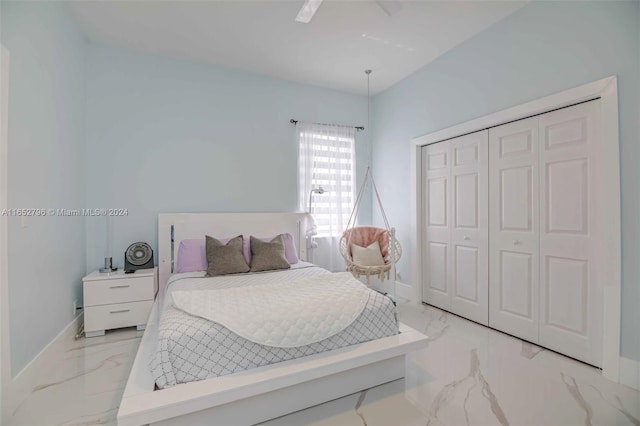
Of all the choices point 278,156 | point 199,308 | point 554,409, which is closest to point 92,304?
point 199,308

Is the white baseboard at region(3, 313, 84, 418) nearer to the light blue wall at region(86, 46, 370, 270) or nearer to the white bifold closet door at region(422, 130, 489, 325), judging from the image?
the light blue wall at region(86, 46, 370, 270)

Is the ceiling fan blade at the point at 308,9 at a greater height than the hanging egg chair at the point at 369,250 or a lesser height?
greater

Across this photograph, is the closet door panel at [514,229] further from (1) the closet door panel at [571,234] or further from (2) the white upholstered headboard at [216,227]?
(2) the white upholstered headboard at [216,227]

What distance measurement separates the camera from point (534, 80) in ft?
8.82

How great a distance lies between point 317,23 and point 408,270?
3.07 meters

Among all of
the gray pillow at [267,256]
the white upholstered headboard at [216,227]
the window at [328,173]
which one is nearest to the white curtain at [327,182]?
the window at [328,173]

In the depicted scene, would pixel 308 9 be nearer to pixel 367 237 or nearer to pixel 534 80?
pixel 534 80

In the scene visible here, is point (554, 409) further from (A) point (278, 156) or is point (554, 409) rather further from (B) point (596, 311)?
(A) point (278, 156)

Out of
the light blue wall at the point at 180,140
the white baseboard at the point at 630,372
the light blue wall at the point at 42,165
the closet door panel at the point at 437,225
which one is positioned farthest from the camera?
the closet door panel at the point at 437,225

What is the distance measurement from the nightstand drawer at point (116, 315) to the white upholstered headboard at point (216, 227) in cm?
25

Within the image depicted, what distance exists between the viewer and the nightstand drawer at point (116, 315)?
287 centimetres

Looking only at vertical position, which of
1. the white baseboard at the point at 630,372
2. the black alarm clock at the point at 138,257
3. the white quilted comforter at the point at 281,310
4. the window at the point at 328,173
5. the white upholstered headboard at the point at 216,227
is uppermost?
the window at the point at 328,173

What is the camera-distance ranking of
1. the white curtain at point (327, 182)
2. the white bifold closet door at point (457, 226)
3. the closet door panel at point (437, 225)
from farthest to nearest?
the white curtain at point (327, 182)
the closet door panel at point (437, 225)
the white bifold closet door at point (457, 226)

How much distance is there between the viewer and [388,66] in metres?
3.81
